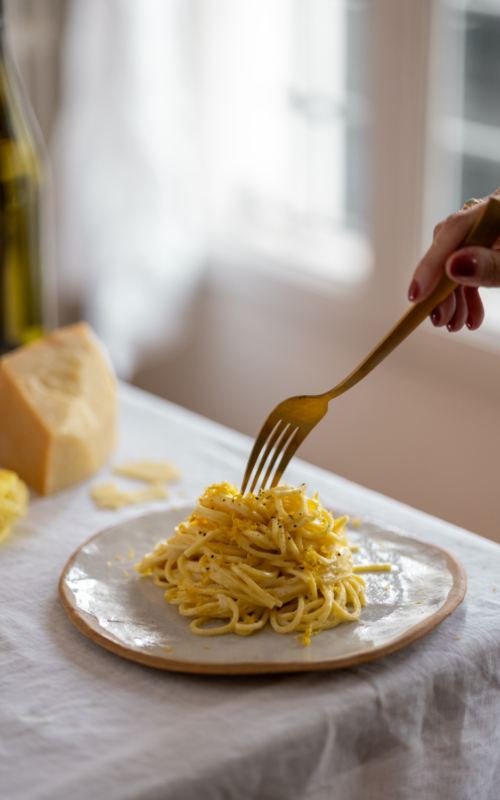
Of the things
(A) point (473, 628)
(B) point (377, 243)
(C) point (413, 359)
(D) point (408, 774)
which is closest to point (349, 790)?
(D) point (408, 774)

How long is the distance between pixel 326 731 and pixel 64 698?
248mm

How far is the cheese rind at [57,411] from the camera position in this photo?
4.20 ft

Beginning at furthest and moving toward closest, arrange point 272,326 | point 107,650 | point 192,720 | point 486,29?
point 272,326, point 486,29, point 107,650, point 192,720

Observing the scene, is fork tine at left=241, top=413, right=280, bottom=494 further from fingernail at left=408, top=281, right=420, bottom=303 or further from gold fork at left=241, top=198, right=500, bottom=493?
fingernail at left=408, top=281, right=420, bottom=303

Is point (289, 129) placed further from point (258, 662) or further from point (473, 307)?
point (258, 662)

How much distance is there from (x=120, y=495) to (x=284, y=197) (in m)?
1.75

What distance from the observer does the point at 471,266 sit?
0.88 meters

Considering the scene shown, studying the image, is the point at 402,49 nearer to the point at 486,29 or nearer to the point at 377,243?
the point at 486,29

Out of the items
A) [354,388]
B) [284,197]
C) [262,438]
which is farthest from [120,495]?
[284,197]

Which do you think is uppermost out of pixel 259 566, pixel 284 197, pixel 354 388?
pixel 284 197

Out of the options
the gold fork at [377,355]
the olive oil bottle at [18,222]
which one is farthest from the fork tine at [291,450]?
the olive oil bottle at [18,222]

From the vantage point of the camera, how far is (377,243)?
2297 mm

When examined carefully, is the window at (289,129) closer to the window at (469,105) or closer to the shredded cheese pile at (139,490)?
the window at (469,105)

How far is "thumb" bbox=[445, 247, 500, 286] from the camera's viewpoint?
2.89ft
